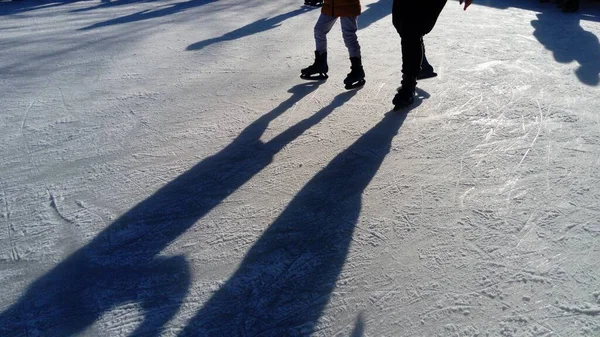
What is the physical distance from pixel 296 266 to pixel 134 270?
0.72m

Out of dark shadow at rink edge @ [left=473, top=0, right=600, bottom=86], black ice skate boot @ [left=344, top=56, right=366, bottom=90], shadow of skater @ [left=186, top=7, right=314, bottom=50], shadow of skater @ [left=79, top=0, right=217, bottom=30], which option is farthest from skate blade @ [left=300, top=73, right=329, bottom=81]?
shadow of skater @ [left=79, top=0, right=217, bottom=30]

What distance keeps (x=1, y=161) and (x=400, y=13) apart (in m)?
2.91

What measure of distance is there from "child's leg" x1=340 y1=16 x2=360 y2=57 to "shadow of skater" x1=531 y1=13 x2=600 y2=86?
2.00 m

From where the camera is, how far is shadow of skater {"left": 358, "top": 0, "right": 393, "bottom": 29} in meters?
6.31

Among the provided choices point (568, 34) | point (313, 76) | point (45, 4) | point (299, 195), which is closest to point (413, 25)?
point (313, 76)

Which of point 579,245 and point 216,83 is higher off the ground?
point 216,83

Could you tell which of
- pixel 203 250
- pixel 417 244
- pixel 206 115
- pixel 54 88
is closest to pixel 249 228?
pixel 203 250

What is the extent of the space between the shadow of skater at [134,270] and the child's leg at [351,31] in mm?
1628

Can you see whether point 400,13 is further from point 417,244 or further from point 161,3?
point 161,3

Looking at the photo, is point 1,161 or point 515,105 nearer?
point 1,161

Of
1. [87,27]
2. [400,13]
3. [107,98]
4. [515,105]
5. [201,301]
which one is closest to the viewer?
[201,301]

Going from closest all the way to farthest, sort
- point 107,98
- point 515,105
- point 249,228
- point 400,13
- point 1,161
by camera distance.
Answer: point 249,228 < point 1,161 < point 400,13 < point 515,105 < point 107,98

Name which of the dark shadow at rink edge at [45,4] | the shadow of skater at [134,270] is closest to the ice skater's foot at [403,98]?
the shadow of skater at [134,270]

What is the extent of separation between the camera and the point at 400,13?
138 inches
